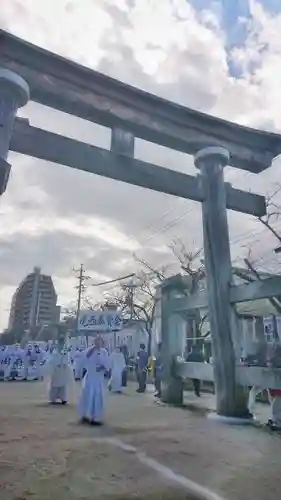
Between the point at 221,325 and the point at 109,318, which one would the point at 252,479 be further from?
the point at 109,318

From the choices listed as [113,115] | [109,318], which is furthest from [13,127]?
[109,318]

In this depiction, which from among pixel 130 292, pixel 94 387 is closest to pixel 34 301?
pixel 130 292

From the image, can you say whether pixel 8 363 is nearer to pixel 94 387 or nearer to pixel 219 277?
pixel 94 387

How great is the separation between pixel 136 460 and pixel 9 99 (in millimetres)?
5025

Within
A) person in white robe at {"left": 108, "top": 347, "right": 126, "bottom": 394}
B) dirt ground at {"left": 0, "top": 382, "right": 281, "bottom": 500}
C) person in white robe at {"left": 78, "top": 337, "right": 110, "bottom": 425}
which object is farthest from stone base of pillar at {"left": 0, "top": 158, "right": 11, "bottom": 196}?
person in white robe at {"left": 108, "top": 347, "right": 126, "bottom": 394}

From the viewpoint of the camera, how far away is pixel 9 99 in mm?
5945

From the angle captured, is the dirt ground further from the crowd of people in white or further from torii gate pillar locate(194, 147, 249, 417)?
torii gate pillar locate(194, 147, 249, 417)

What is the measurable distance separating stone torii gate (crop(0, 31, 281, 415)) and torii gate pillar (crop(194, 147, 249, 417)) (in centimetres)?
2

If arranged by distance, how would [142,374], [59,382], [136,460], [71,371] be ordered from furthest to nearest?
1. [142,374]
2. [71,371]
3. [59,382]
4. [136,460]

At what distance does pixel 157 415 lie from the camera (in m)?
8.78

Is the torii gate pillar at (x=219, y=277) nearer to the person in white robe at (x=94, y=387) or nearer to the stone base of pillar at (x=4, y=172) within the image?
the person in white robe at (x=94, y=387)

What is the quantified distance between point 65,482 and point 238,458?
219 centimetres

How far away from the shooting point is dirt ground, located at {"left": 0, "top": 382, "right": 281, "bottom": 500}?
3734mm

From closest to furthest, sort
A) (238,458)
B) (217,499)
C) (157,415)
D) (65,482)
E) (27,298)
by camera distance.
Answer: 1. (217,499)
2. (65,482)
3. (238,458)
4. (157,415)
5. (27,298)
